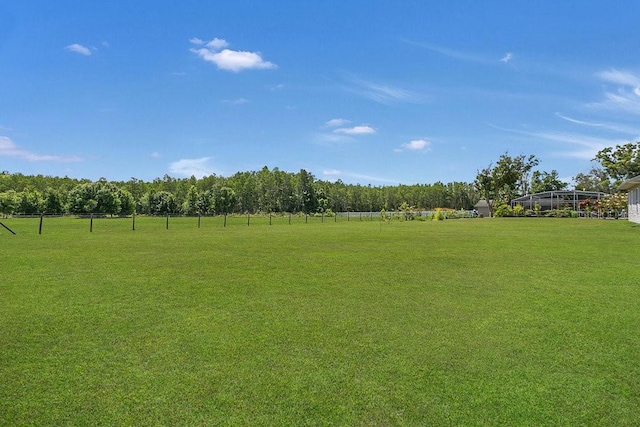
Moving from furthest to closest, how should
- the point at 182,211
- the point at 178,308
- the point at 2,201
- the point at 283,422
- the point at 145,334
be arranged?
the point at 182,211, the point at 2,201, the point at 178,308, the point at 145,334, the point at 283,422

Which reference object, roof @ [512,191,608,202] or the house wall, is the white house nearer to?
the house wall

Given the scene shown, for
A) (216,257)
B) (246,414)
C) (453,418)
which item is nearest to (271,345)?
(246,414)

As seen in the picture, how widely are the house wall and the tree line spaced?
15.9 m

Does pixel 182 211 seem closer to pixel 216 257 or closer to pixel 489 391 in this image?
pixel 216 257

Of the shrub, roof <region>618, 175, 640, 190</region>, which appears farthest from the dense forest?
roof <region>618, 175, 640, 190</region>

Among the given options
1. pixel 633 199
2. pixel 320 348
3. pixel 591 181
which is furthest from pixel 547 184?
pixel 320 348

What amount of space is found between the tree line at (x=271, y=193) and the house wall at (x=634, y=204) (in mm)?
15915

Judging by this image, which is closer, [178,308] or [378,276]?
[178,308]

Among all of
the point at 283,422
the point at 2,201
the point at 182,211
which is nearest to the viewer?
the point at 283,422

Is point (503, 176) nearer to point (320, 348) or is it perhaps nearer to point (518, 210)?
point (518, 210)

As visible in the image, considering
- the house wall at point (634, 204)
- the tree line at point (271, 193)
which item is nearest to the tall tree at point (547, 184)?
the tree line at point (271, 193)

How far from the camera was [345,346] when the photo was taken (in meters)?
4.38

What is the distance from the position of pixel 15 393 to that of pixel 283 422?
2.14m

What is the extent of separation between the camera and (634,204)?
28.6 meters
